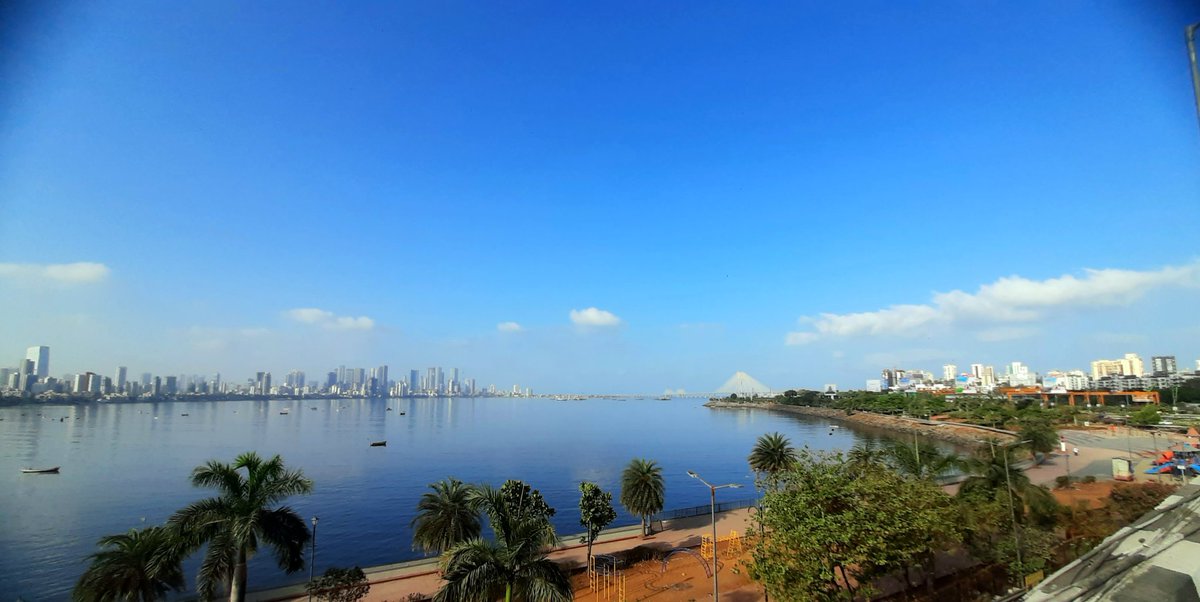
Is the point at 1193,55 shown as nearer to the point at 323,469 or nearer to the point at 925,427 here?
the point at 323,469

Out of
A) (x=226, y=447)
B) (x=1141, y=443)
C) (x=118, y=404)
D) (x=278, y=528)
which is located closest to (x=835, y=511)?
(x=278, y=528)

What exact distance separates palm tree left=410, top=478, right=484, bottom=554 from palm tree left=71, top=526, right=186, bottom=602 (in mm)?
8625

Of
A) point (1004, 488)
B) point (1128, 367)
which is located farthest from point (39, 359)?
point (1128, 367)

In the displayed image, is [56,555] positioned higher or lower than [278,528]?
lower

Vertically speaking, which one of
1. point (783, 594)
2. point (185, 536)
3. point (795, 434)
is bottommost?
point (795, 434)

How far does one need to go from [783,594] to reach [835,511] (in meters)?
2.62

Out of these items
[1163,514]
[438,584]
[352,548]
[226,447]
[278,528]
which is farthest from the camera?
[226,447]

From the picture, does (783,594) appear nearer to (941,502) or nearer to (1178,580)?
(941,502)

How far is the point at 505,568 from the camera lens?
1288 centimetres

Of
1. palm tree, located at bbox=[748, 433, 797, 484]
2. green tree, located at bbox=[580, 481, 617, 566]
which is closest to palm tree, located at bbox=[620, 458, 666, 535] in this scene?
green tree, located at bbox=[580, 481, 617, 566]

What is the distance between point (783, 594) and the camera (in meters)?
13.6

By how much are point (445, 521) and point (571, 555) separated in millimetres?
8414

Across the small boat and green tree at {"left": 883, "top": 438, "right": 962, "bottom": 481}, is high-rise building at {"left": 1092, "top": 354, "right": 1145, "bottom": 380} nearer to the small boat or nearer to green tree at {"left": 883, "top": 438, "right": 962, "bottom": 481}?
green tree at {"left": 883, "top": 438, "right": 962, "bottom": 481}

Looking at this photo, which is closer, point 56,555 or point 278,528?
point 278,528
